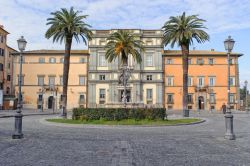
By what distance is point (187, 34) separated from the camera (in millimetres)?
39594

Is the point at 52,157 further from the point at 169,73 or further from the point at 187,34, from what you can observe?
the point at 169,73

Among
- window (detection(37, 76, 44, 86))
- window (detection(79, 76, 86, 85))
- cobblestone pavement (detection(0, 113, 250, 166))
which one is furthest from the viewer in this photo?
window (detection(37, 76, 44, 86))

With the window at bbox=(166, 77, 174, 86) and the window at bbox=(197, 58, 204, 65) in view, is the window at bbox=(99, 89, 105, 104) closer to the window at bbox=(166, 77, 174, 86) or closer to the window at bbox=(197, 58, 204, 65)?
the window at bbox=(166, 77, 174, 86)

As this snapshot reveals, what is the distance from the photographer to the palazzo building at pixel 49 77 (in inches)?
2894

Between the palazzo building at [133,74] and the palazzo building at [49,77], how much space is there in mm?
2756

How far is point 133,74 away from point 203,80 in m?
16.7

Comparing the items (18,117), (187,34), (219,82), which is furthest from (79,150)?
(219,82)

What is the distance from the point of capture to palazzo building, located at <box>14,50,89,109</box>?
7350cm

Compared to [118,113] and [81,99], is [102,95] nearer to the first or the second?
[81,99]

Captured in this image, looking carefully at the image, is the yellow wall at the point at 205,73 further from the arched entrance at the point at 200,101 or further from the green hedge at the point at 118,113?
the green hedge at the point at 118,113

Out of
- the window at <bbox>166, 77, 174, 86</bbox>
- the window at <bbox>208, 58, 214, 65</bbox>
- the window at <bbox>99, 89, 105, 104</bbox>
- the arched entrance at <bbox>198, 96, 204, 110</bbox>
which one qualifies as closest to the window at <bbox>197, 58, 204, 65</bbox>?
the window at <bbox>208, 58, 214, 65</bbox>

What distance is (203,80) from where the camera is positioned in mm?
73250

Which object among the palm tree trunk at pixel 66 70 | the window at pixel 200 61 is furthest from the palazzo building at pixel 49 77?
the palm tree trunk at pixel 66 70

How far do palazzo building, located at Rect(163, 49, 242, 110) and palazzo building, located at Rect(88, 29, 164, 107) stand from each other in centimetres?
267
